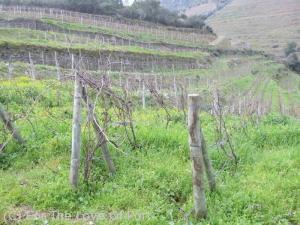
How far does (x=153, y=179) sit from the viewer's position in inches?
297

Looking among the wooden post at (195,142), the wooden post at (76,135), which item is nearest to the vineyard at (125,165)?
the wooden post at (76,135)

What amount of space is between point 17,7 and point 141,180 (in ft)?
193

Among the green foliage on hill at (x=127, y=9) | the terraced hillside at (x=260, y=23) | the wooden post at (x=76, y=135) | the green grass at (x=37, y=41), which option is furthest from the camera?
the terraced hillside at (x=260, y=23)

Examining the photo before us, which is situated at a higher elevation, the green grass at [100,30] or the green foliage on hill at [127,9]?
the green foliage on hill at [127,9]

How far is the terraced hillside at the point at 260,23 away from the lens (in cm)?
12281

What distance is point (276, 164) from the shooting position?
8430 millimetres

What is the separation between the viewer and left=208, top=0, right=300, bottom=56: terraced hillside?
122812 millimetres

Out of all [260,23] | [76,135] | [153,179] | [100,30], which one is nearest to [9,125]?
[76,135]

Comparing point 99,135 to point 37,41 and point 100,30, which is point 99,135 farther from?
point 100,30

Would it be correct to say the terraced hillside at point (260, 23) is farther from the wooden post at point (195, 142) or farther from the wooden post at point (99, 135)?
the wooden post at point (195, 142)

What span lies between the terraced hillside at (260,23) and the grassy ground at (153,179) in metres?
103

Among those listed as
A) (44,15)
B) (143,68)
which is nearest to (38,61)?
(143,68)

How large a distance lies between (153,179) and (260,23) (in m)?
152

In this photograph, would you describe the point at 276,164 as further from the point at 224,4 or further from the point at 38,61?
the point at 224,4
